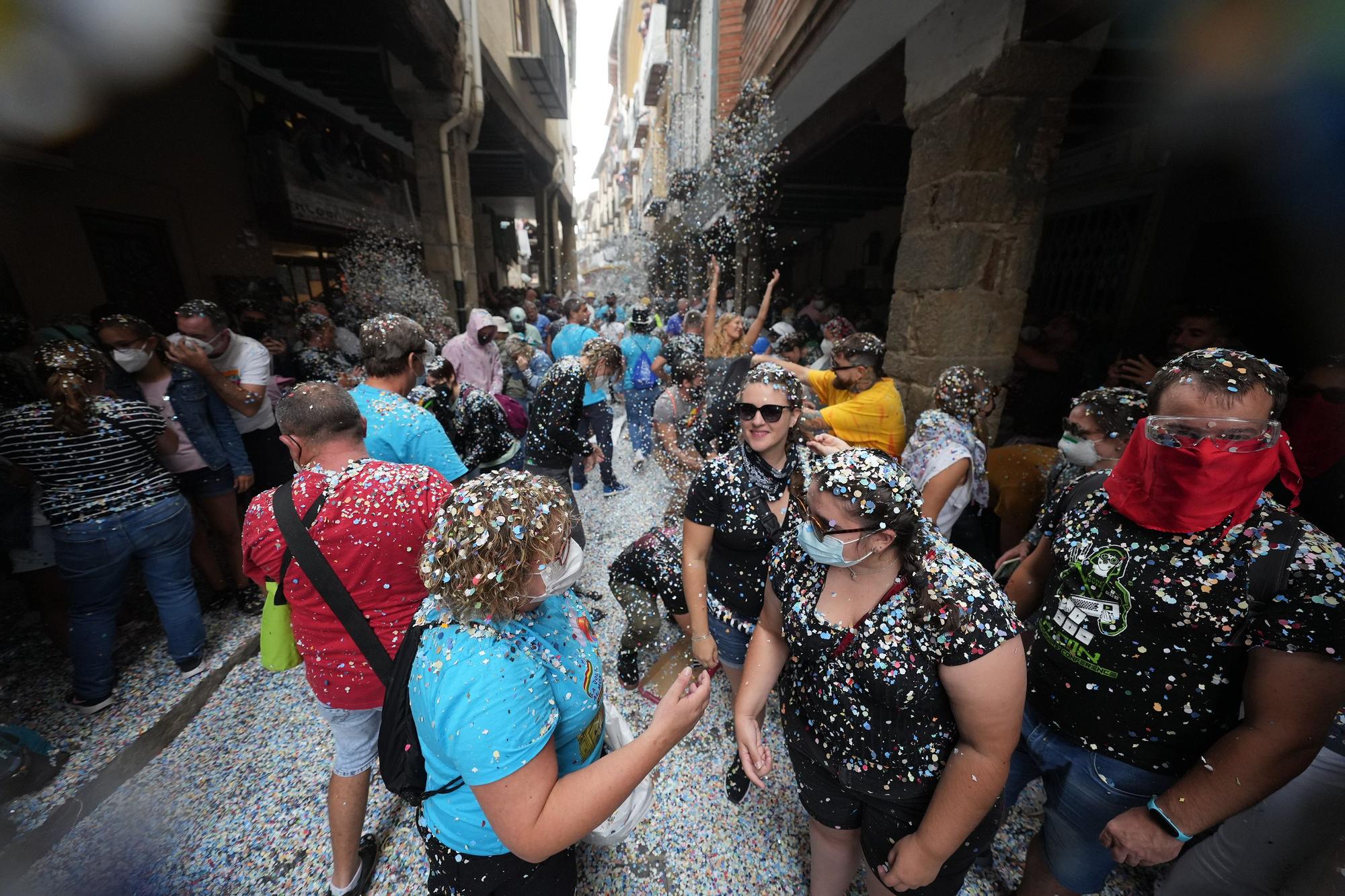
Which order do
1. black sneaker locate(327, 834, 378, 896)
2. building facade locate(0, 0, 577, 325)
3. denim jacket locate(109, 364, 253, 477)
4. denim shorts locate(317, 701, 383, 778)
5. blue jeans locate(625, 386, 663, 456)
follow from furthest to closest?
blue jeans locate(625, 386, 663, 456) → building facade locate(0, 0, 577, 325) → denim jacket locate(109, 364, 253, 477) → black sneaker locate(327, 834, 378, 896) → denim shorts locate(317, 701, 383, 778)

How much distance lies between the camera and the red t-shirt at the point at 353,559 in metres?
1.55

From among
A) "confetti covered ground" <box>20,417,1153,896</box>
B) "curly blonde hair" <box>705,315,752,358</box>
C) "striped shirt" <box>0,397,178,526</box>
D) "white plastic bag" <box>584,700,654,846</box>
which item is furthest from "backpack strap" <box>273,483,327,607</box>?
"curly blonde hair" <box>705,315,752,358</box>

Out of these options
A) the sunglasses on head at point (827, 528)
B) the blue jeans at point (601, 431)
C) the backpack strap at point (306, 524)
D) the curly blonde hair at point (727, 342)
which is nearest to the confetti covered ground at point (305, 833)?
the backpack strap at point (306, 524)

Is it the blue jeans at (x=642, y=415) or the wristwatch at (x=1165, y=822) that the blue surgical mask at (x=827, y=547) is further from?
the blue jeans at (x=642, y=415)

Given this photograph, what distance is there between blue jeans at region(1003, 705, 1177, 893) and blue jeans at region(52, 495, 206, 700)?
3977 millimetres

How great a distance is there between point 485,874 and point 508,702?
0.64 meters

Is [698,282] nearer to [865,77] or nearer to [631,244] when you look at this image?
[865,77]

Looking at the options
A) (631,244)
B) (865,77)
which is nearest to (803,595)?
(865,77)

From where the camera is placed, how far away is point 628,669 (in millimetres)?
2764

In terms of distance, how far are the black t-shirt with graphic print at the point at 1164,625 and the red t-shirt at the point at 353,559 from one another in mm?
2060

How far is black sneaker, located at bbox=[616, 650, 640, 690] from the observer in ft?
9.02

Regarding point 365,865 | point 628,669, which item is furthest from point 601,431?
point 365,865

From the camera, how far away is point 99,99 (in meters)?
4.48

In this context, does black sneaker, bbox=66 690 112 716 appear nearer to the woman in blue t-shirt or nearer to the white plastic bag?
the woman in blue t-shirt
